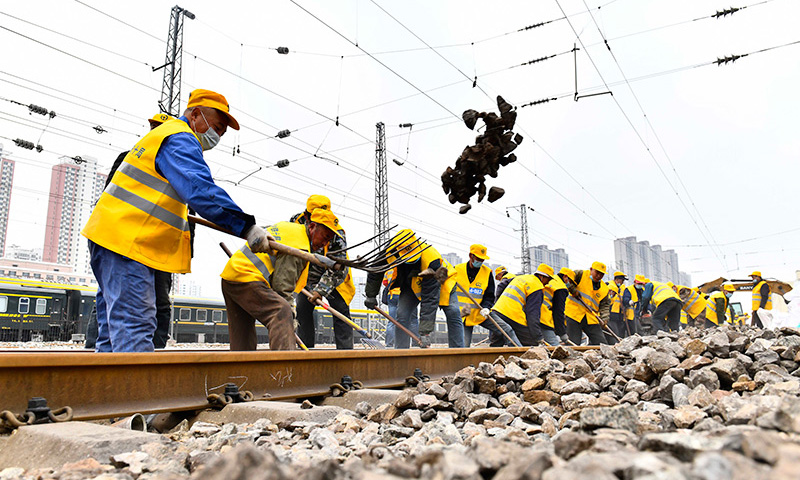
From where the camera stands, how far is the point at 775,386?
2463mm

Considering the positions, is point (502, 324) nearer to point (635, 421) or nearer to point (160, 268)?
point (160, 268)

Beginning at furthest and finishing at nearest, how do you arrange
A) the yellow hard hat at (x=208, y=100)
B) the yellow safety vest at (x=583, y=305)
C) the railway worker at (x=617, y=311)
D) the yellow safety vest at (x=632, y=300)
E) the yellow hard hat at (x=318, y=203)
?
the yellow safety vest at (x=632, y=300) → the railway worker at (x=617, y=311) → the yellow safety vest at (x=583, y=305) → the yellow hard hat at (x=318, y=203) → the yellow hard hat at (x=208, y=100)

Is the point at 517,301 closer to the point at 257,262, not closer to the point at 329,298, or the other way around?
the point at 329,298

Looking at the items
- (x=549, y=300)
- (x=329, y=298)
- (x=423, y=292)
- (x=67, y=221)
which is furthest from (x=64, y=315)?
(x=67, y=221)

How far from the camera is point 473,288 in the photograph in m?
8.87

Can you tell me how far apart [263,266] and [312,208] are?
100cm

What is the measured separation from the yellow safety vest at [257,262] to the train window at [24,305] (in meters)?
17.6

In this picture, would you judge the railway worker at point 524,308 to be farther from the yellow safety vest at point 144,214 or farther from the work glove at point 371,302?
the yellow safety vest at point 144,214

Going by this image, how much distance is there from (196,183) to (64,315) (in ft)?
61.9

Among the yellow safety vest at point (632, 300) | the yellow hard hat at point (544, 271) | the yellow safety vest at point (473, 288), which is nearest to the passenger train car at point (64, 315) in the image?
the yellow safety vest at point (632, 300)

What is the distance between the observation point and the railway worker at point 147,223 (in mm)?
3178

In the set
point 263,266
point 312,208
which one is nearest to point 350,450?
point 263,266

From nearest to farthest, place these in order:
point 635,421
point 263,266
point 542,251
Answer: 1. point 635,421
2. point 263,266
3. point 542,251

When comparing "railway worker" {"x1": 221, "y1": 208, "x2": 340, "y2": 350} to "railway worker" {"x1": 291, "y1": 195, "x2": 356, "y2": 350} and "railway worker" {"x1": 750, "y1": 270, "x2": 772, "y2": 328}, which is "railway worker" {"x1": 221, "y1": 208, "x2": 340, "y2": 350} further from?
"railway worker" {"x1": 750, "y1": 270, "x2": 772, "y2": 328}
